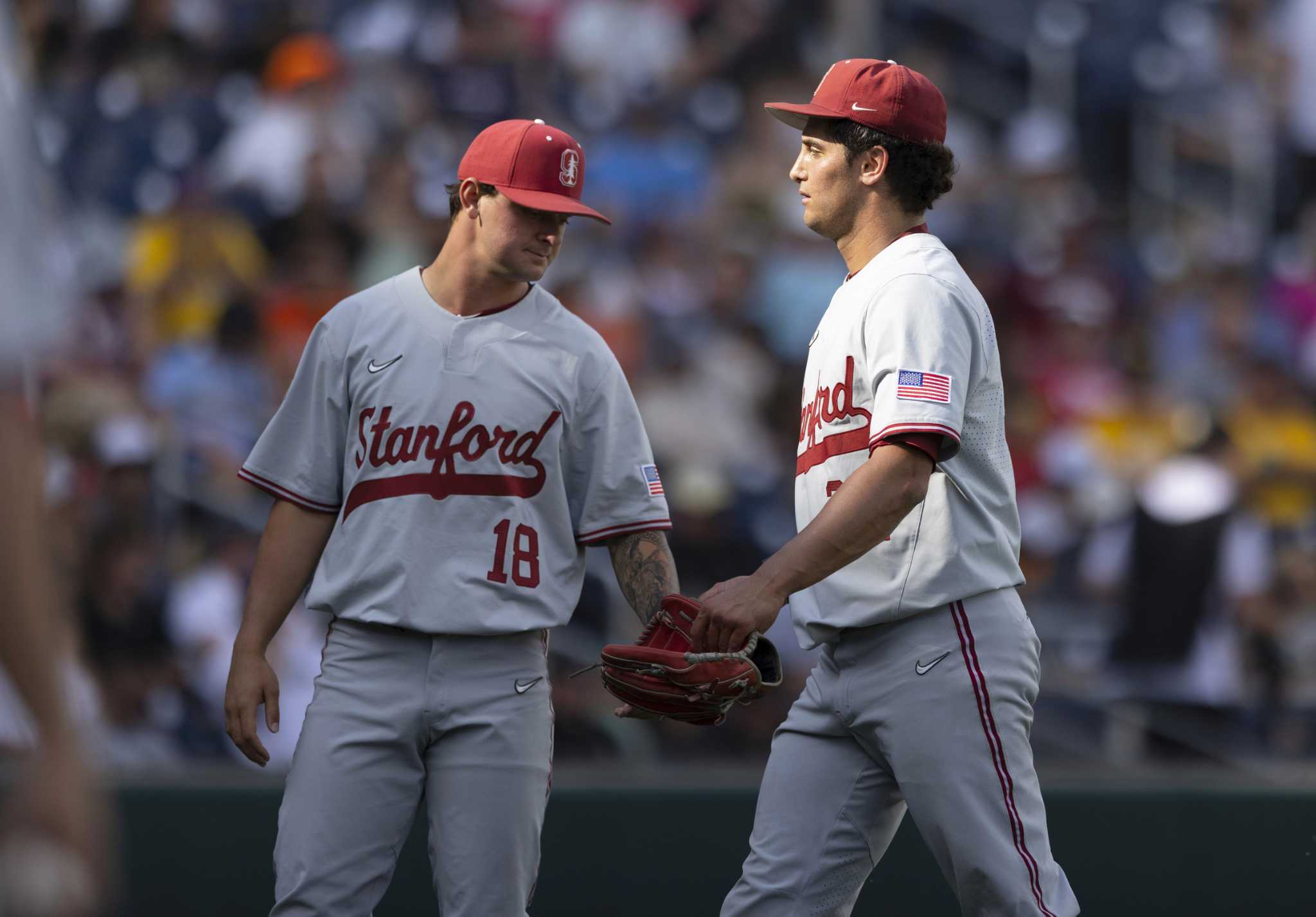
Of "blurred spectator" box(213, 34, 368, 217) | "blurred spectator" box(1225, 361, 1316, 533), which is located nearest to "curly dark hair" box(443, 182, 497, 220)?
"blurred spectator" box(1225, 361, 1316, 533)

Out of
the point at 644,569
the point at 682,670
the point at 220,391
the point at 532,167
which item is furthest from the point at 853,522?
the point at 220,391

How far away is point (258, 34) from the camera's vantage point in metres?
8.38

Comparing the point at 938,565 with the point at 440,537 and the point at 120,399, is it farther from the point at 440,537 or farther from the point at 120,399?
the point at 120,399

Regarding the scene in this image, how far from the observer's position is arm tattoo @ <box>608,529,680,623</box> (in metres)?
3.25

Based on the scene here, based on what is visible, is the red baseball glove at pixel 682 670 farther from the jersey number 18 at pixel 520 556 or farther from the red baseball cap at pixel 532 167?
the red baseball cap at pixel 532 167

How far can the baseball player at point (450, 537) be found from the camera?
10.1ft

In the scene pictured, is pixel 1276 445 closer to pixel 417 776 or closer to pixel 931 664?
pixel 931 664

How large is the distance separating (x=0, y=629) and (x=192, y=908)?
360cm

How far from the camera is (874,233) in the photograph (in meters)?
3.16

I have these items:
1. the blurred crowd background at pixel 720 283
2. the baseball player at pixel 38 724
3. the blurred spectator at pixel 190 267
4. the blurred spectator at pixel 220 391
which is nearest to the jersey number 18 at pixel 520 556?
the baseball player at pixel 38 724

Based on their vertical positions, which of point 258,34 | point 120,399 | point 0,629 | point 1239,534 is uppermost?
point 258,34

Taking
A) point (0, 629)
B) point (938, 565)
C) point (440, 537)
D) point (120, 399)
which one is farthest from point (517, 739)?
point (120, 399)

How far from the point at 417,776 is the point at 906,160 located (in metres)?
1.50

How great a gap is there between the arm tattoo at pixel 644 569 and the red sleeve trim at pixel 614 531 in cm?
2
